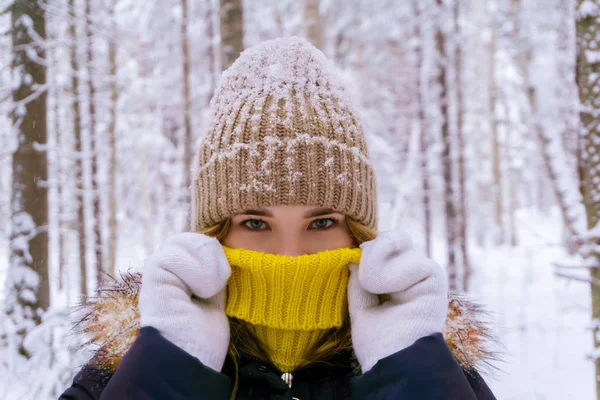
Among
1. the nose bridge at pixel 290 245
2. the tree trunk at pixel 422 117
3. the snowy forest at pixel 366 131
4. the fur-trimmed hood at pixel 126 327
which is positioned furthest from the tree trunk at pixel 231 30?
the tree trunk at pixel 422 117

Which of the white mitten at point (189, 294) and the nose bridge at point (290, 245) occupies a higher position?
the nose bridge at point (290, 245)

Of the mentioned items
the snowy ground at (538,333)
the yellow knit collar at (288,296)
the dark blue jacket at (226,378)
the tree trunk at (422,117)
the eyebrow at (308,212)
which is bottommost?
the snowy ground at (538,333)

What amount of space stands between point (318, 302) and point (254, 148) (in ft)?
2.38

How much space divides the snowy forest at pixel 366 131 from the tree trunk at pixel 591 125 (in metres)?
0.01

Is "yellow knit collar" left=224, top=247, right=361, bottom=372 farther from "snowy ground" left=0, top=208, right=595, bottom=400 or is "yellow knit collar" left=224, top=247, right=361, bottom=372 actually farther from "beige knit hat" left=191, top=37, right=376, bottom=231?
"snowy ground" left=0, top=208, right=595, bottom=400

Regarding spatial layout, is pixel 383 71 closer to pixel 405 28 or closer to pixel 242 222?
pixel 405 28

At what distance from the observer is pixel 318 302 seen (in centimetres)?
187

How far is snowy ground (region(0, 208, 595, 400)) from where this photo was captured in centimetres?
498

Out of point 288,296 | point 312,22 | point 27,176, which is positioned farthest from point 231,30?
point 288,296

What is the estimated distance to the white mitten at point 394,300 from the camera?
5.36ft

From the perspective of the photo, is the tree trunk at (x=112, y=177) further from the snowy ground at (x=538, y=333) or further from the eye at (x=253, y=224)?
the eye at (x=253, y=224)

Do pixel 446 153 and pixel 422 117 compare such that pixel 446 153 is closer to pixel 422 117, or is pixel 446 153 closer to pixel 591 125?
pixel 422 117

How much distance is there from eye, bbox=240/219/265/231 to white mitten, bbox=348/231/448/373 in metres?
0.46

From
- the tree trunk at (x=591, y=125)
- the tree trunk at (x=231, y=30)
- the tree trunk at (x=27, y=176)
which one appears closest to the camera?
the tree trunk at (x=591, y=125)
